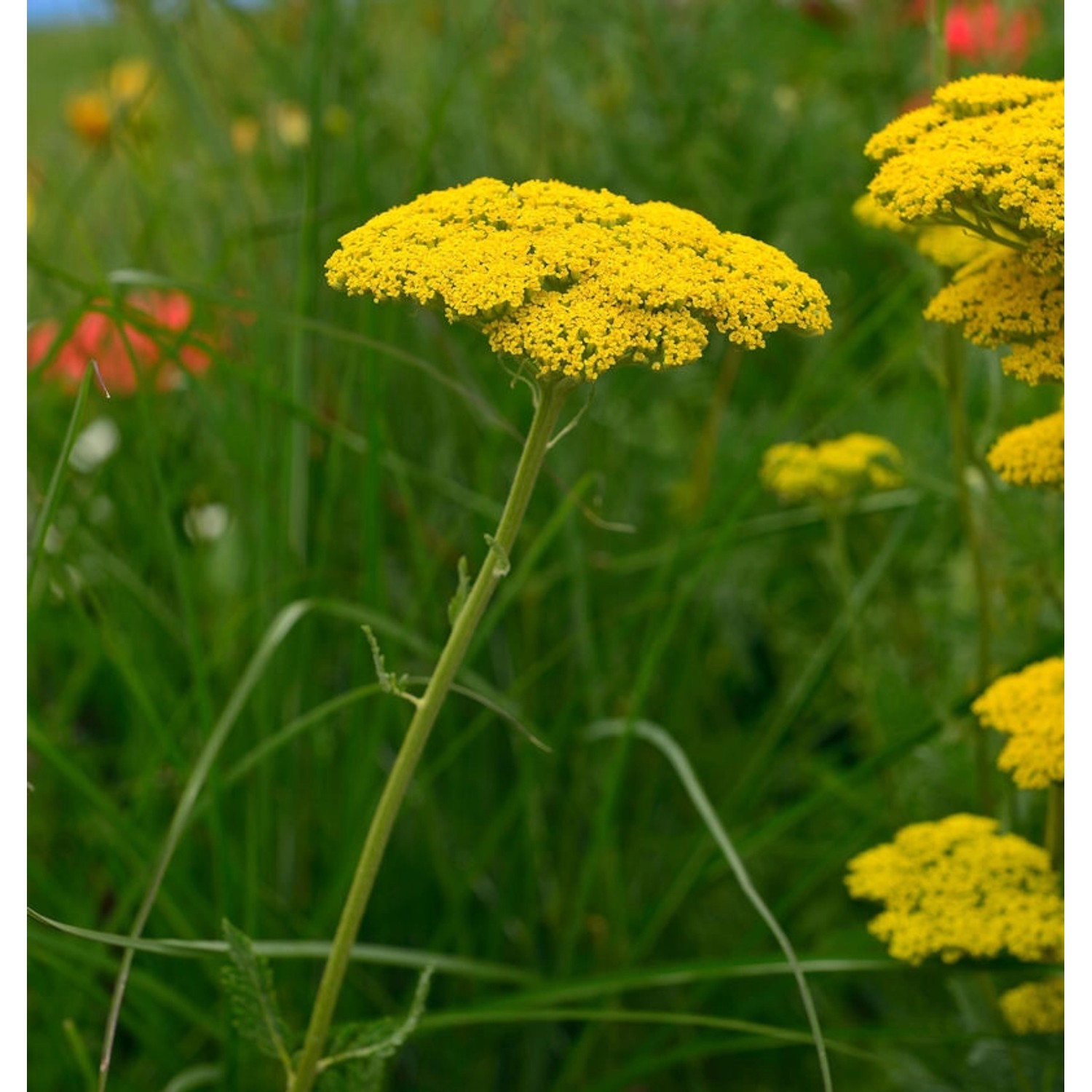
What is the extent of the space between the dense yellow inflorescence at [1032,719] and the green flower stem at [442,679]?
0.29 metres

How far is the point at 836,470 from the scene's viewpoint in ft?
2.94

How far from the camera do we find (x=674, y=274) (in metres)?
0.49

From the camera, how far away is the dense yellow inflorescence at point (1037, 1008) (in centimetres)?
70

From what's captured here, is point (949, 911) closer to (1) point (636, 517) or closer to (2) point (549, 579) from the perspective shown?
(2) point (549, 579)

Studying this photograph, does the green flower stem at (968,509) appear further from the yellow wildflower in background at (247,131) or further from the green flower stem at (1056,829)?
the yellow wildflower in background at (247,131)

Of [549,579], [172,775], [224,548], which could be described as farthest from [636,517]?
[172,775]

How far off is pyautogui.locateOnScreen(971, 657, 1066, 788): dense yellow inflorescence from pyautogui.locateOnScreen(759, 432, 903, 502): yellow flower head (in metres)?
0.21

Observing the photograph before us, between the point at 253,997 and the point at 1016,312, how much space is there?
1.38 feet

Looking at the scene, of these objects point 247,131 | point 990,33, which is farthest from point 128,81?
point 990,33

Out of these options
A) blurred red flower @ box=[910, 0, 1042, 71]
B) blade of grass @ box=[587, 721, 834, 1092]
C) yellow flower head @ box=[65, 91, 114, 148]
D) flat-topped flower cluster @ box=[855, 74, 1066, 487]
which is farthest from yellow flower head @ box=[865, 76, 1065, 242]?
yellow flower head @ box=[65, 91, 114, 148]

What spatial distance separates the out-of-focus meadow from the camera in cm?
86

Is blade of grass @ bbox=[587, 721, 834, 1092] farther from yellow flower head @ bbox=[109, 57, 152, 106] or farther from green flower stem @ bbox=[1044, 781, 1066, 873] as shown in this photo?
yellow flower head @ bbox=[109, 57, 152, 106]

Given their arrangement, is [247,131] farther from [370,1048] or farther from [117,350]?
[370,1048]

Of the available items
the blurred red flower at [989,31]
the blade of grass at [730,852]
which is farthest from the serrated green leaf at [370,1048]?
the blurred red flower at [989,31]
